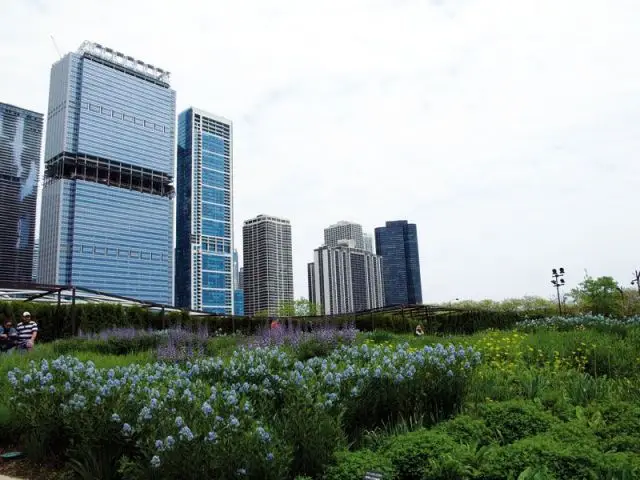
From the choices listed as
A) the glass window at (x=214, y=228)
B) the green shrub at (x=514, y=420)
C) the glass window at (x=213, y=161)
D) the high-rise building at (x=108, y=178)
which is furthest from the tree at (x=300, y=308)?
the glass window at (x=213, y=161)

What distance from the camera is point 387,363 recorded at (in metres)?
4.60

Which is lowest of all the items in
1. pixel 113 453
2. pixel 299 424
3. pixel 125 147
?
pixel 113 453

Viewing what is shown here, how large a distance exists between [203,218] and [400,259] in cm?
6497

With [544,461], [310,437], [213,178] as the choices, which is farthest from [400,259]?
[544,461]

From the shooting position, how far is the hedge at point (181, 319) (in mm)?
16000

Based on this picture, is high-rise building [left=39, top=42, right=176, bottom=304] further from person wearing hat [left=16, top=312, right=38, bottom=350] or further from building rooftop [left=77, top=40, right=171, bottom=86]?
person wearing hat [left=16, top=312, right=38, bottom=350]

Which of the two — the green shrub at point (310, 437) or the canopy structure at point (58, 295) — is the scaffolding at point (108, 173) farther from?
the green shrub at point (310, 437)

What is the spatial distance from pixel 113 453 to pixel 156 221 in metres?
134

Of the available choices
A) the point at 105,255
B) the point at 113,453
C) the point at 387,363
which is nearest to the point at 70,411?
the point at 113,453

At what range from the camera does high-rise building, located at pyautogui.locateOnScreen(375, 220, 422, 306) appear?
160000mm

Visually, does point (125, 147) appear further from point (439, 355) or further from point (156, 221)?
point (439, 355)

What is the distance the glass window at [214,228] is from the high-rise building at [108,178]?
70.1 ft

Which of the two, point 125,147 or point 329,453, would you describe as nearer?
point 329,453

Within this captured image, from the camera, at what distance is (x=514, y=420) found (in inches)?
147
